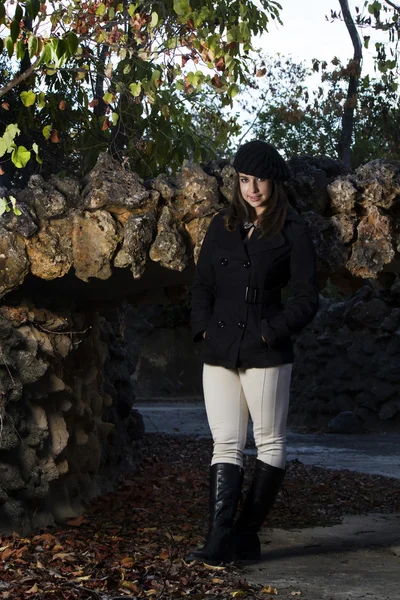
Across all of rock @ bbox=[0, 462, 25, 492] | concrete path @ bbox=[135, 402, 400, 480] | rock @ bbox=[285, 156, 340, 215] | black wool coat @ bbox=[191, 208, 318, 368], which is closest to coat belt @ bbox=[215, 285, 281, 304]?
→ black wool coat @ bbox=[191, 208, 318, 368]

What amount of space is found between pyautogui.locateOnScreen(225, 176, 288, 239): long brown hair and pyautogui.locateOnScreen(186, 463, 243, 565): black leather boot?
3.44ft

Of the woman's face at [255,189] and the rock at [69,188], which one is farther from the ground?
the rock at [69,188]

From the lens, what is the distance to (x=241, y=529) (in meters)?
4.18

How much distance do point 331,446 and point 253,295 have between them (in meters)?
7.50

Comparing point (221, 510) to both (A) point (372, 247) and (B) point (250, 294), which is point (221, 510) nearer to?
(B) point (250, 294)

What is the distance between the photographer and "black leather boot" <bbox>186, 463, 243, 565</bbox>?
4016mm

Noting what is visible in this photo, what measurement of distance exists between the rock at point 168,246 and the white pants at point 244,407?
856 mm

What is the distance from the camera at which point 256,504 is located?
4.15 metres

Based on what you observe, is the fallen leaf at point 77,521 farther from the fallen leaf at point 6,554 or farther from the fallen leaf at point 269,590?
the fallen leaf at point 269,590

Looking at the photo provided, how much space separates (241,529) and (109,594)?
717 millimetres

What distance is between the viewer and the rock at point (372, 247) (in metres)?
4.91

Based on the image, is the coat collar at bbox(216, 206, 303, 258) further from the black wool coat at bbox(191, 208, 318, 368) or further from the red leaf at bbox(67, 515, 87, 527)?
the red leaf at bbox(67, 515, 87, 527)

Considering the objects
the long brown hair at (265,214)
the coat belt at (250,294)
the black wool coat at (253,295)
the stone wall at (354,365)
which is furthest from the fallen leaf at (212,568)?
the stone wall at (354,365)

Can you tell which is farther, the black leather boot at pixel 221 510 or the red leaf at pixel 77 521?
the red leaf at pixel 77 521
